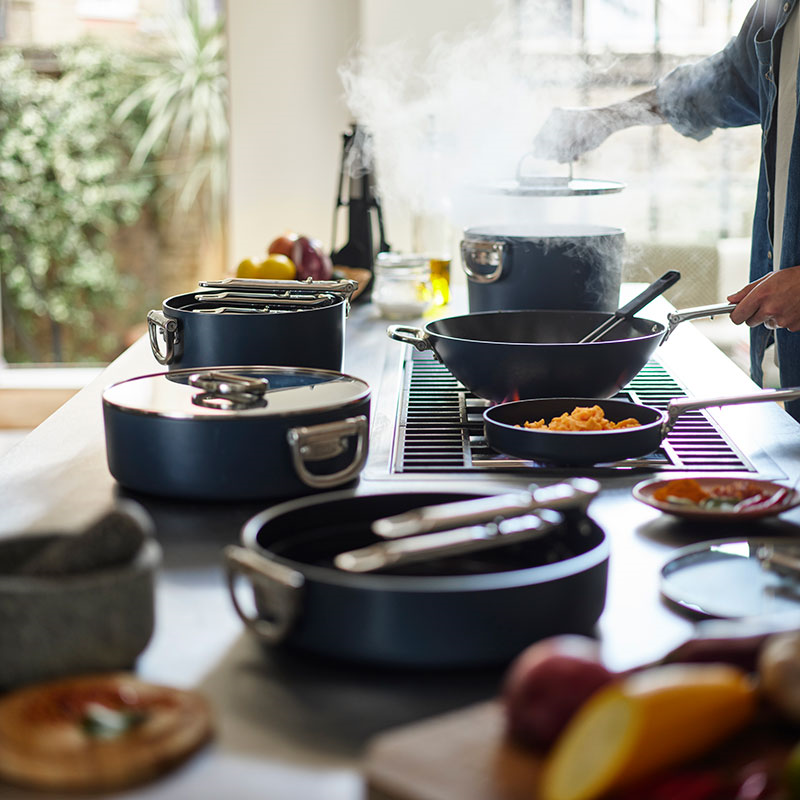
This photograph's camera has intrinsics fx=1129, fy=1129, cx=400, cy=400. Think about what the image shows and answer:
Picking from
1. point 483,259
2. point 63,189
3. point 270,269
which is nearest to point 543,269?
point 483,259

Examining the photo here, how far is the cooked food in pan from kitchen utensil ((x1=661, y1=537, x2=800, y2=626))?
338mm

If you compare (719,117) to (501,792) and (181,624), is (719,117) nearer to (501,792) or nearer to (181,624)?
(181,624)

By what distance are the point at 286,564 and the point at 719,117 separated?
205 cm

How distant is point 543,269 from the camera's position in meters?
1.85

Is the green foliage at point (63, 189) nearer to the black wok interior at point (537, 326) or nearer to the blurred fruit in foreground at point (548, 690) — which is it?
the black wok interior at point (537, 326)

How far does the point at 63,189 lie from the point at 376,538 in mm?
5356

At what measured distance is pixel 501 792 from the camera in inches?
21.5

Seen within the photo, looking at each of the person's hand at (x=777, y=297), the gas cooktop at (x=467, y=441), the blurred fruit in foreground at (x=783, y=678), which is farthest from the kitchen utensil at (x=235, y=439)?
the person's hand at (x=777, y=297)

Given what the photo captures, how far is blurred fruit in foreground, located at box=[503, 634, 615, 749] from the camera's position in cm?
57

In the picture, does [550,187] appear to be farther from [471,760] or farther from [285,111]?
[285,111]

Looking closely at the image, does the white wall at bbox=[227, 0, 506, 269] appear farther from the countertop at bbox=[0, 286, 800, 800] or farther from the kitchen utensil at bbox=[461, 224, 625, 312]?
the countertop at bbox=[0, 286, 800, 800]

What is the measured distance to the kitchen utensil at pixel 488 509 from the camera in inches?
29.1

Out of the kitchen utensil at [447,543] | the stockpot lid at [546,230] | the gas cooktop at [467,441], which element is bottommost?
the gas cooktop at [467,441]

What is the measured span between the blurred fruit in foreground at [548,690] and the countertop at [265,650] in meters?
0.09
